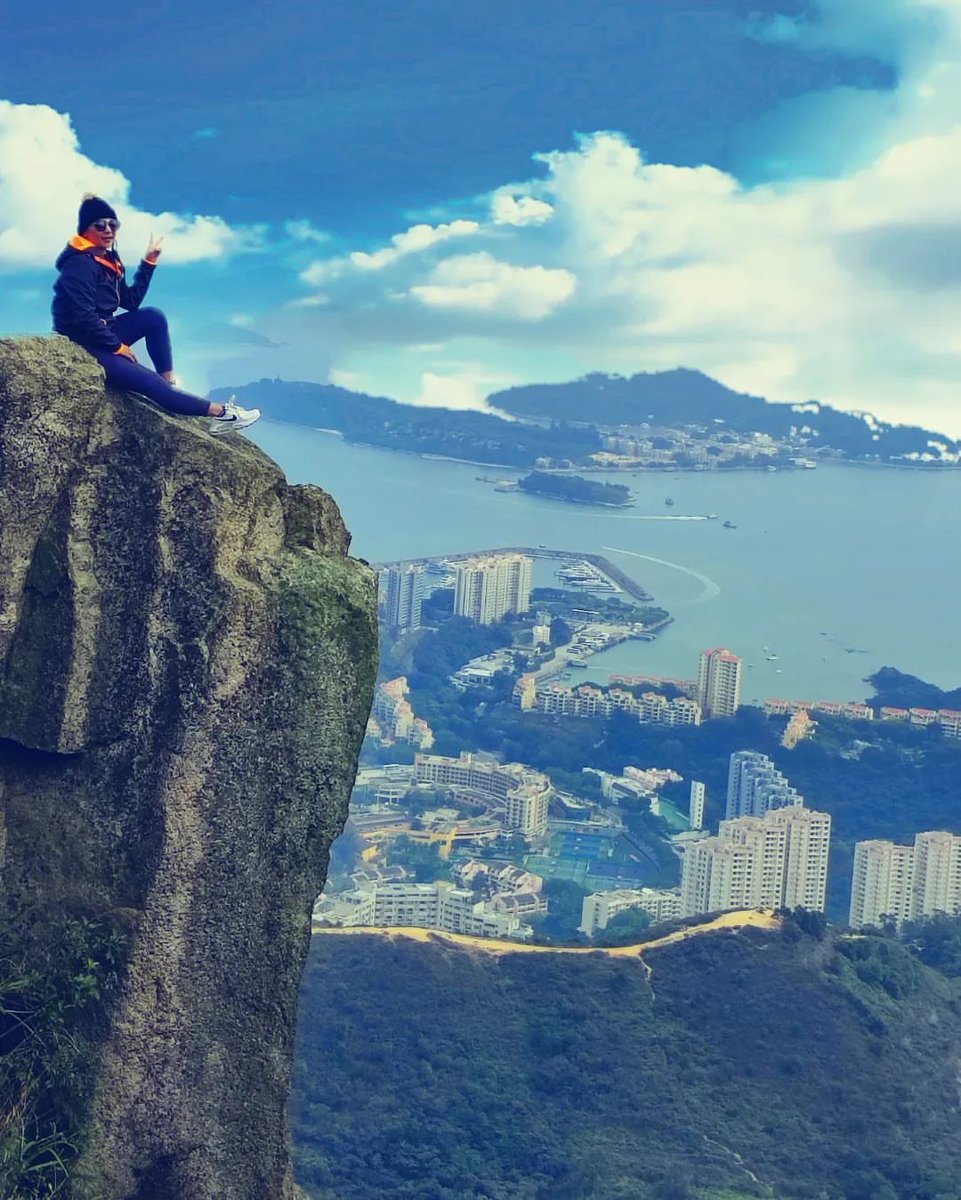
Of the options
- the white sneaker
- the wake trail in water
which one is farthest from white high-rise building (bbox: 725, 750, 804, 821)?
the white sneaker

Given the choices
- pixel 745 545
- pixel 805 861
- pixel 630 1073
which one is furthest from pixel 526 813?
pixel 745 545

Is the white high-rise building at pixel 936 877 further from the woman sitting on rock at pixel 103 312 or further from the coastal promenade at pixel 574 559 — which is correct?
the coastal promenade at pixel 574 559

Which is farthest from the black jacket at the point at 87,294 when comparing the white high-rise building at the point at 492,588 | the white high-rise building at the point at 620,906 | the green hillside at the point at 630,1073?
the white high-rise building at the point at 492,588

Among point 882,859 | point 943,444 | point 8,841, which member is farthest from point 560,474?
point 8,841

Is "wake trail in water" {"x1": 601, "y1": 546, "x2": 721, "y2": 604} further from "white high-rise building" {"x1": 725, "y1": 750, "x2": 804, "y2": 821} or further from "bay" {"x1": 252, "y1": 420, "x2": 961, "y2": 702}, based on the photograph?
"white high-rise building" {"x1": 725, "y1": 750, "x2": 804, "y2": 821}

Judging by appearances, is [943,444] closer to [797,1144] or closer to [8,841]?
[797,1144]

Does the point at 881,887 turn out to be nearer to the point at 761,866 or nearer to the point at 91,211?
the point at 761,866
